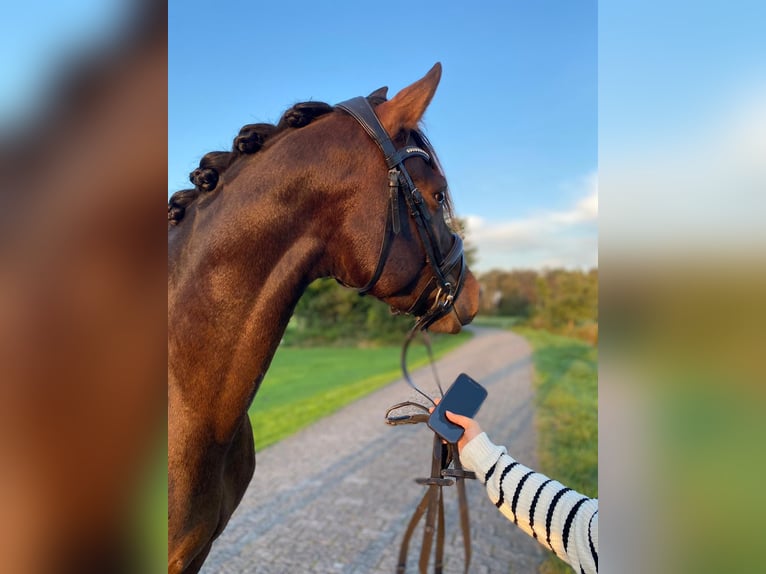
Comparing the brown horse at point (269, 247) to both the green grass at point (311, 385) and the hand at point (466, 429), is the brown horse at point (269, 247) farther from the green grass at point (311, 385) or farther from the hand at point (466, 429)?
the green grass at point (311, 385)

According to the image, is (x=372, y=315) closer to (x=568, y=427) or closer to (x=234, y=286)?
(x=568, y=427)

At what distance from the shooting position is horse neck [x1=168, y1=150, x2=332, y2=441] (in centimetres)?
145

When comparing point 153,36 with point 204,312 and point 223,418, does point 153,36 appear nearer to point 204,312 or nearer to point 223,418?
point 204,312

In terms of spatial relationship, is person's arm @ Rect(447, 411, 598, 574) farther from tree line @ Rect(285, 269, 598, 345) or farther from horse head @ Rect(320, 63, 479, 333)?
tree line @ Rect(285, 269, 598, 345)

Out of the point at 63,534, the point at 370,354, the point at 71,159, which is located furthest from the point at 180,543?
the point at 370,354

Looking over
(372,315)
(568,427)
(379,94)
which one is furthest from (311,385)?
(372,315)

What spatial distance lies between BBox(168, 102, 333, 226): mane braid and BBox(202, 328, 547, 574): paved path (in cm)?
127

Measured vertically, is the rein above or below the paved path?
above

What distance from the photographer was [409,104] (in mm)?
1637

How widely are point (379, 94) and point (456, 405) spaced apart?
1.24 metres

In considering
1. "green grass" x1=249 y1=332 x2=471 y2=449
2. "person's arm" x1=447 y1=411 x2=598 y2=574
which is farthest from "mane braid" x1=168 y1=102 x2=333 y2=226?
"green grass" x1=249 y1=332 x2=471 y2=449

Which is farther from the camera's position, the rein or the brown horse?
the rein

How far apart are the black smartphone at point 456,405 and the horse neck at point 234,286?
67 cm

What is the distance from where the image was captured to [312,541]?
14.9 ft
